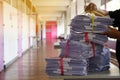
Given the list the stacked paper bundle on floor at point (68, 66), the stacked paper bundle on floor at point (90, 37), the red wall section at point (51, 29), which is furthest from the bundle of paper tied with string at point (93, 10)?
the red wall section at point (51, 29)

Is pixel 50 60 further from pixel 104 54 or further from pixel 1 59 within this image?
pixel 1 59

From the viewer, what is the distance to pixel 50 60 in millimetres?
Answer: 2682

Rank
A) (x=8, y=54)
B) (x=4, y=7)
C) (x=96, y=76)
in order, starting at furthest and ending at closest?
(x=8, y=54), (x=4, y=7), (x=96, y=76)

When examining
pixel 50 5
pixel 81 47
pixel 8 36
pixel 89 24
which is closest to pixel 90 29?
pixel 89 24

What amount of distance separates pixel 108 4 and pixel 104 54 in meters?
6.38

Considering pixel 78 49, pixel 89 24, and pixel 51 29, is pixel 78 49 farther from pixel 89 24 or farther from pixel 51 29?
pixel 51 29

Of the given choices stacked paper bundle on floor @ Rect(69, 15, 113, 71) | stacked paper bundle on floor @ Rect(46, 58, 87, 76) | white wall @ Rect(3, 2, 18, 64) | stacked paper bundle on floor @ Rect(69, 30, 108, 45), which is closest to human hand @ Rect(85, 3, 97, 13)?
stacked paper bundle on floor @ Rect(69, 15, 113, 71)

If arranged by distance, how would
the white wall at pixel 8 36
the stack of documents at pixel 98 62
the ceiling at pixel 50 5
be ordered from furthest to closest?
Answer: the ceiling at pixel 50 5, the white wall at pixel 8 36, the stack of documents at pixel 98 62

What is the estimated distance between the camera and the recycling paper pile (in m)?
2.63

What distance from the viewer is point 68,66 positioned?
8.59 ft

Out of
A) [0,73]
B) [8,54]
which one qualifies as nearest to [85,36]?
[0,73]

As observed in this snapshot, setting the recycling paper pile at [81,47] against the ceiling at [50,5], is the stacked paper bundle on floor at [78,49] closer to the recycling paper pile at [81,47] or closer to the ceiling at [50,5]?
the recycling paper pile at [81,47]

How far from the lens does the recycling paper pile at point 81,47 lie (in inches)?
103

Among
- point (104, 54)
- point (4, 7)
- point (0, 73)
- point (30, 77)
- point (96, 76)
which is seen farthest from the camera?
point (4, 7)
